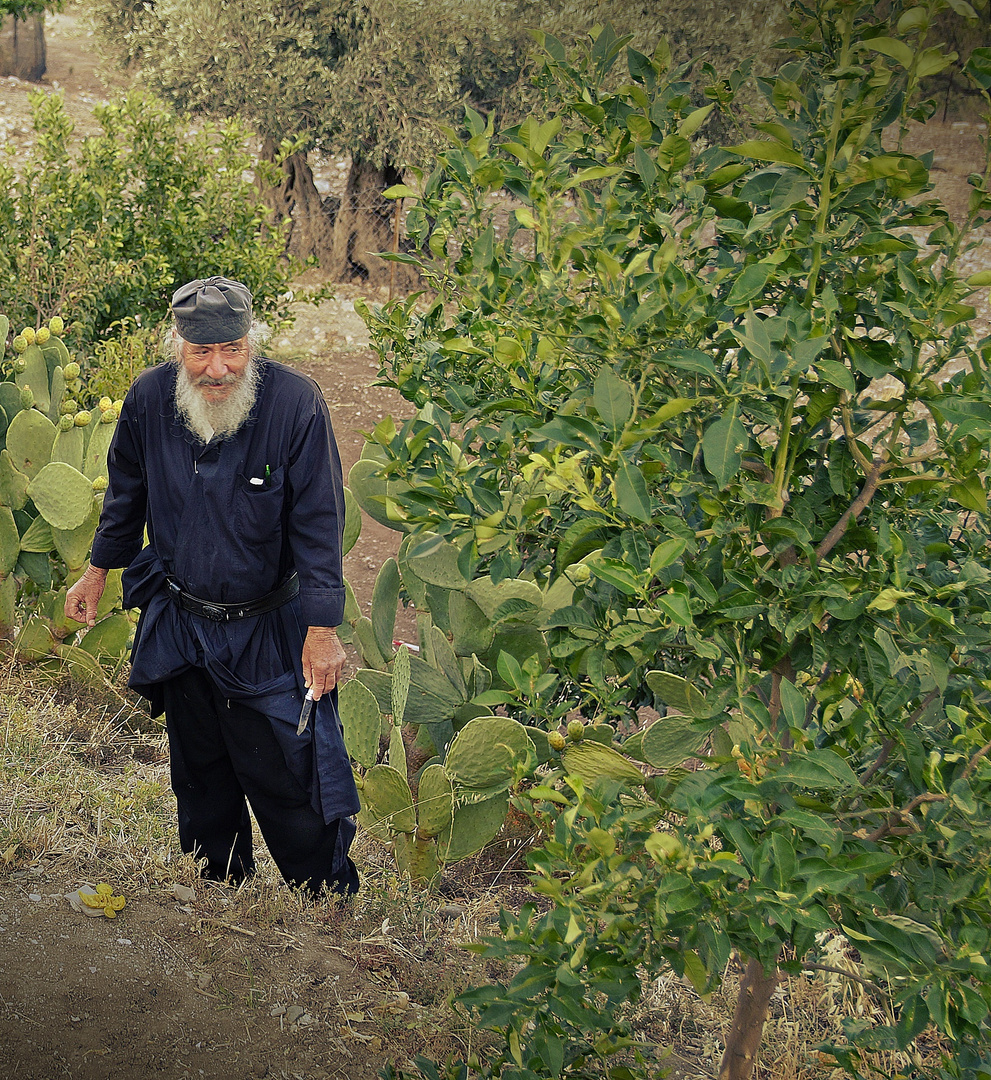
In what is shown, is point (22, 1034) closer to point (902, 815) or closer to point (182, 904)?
point (182, 904)

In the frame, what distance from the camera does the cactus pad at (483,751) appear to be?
2646 millimetres

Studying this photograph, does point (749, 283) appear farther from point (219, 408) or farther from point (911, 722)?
point (219, 408)

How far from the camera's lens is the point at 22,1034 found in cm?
218

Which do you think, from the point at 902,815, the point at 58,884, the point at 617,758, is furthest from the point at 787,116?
the point at 58,884

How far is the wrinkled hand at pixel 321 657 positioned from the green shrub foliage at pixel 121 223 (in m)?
3.86

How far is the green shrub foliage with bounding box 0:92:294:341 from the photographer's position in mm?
5941

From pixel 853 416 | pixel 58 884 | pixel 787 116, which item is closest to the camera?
pixel 787 116

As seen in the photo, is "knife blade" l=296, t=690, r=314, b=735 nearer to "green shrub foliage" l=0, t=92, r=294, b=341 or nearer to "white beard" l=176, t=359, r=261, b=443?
"white beard" l=176, t=359, r=261, b=443

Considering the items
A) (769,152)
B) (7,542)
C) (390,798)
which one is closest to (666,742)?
(390,798)

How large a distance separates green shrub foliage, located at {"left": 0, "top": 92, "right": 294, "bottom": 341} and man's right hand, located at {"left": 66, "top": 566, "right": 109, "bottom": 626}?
3.32 metres

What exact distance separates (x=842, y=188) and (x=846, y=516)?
0.49 metres

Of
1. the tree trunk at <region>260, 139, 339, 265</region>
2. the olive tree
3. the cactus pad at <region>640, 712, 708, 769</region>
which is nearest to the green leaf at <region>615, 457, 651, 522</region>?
the cactus pad at <region>640, 712, 708, 769</region>

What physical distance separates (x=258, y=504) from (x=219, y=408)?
0.24 meters

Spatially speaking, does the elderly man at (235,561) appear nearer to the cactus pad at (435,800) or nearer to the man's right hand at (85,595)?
the man's right hand at (85,595)
